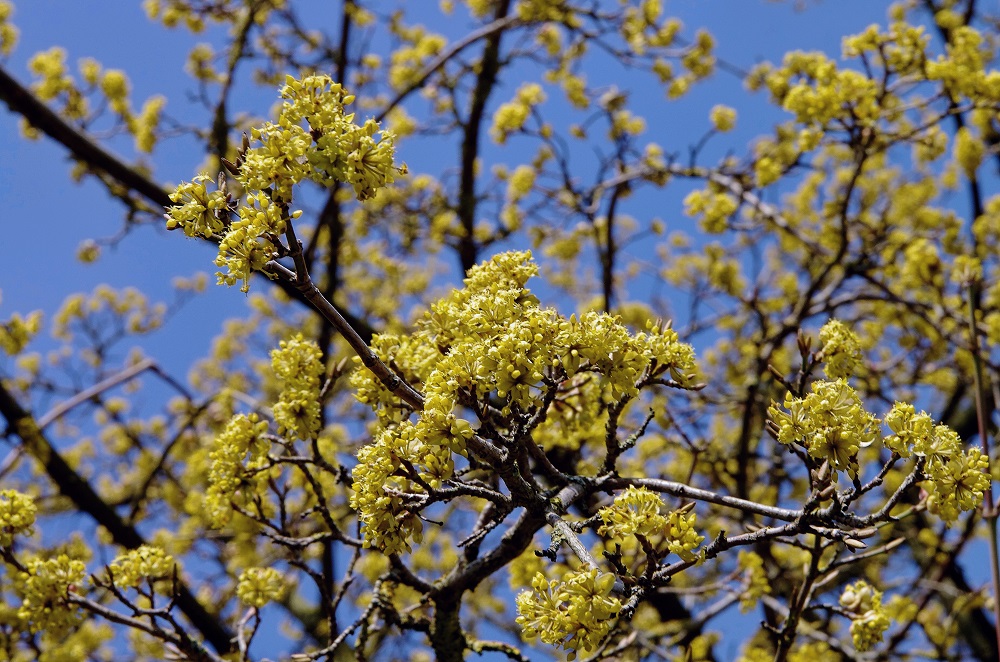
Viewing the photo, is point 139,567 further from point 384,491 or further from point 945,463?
point 945,463

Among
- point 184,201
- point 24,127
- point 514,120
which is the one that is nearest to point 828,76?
point 514,120

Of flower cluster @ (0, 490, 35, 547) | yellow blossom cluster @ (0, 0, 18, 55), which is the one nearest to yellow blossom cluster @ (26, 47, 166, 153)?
yellow blossom cluster @ (0, 0, 18, 55)

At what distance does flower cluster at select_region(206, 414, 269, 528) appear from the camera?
117 inches

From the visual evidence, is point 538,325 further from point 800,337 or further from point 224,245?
point 800,337

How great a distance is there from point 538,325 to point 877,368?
18.0 feet

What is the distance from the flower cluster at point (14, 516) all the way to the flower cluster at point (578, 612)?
2481 mm

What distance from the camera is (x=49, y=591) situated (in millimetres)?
3113

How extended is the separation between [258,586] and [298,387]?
3.56ft

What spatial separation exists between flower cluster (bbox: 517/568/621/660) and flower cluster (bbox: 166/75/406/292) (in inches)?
47.5

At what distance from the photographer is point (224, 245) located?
6.77 ft

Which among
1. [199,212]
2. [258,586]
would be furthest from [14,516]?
[199,212]

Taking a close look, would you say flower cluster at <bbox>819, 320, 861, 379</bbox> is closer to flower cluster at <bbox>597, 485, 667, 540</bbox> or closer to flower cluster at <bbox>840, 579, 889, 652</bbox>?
flower cluster at <bbox>840, 579, 889, 652</bbox>

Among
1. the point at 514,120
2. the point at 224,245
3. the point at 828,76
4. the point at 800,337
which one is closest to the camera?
the point at 224,245

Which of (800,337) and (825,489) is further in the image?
(800,337)
